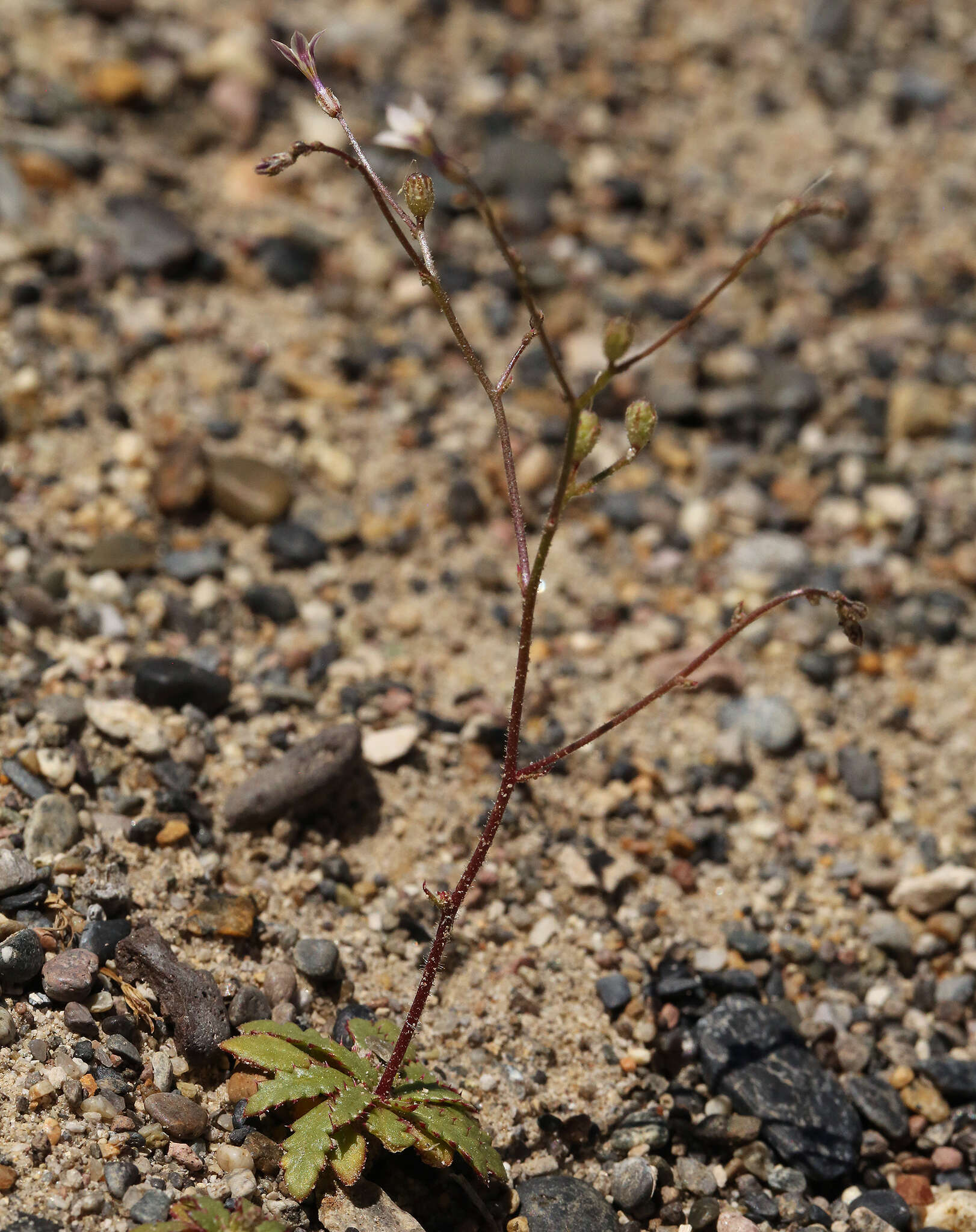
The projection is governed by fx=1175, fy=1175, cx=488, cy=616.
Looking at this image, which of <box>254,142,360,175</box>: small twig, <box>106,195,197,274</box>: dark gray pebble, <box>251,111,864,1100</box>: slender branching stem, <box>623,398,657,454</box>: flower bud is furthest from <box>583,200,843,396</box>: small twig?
<box>106,195,197,274</box>: dark gray pebble

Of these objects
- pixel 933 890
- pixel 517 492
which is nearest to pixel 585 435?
pixel 517 492

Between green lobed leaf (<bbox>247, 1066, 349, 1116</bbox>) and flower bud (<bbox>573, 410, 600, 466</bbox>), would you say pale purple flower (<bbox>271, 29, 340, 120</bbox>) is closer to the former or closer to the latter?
flower bud (<bbox>573, 410, 600, 466</bbox>)

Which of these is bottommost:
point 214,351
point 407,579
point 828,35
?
point 407,579

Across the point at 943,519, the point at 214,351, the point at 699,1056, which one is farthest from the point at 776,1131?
the point at 214,351

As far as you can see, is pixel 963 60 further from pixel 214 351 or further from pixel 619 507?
pixel 214 351

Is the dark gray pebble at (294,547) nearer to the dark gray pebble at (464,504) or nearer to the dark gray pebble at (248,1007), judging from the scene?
the dark gray pebble at (464,504)

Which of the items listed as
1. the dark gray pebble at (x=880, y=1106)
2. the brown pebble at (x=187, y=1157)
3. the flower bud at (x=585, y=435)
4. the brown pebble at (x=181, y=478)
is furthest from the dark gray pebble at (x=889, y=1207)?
the brown pebble at (x=181, y=478)

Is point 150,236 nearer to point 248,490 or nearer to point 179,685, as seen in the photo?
point 248,490
